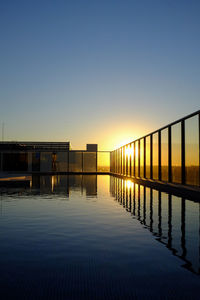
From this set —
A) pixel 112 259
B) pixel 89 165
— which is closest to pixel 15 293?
pixel 112 259

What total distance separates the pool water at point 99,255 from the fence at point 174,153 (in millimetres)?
3496

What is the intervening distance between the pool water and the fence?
11.5 feet

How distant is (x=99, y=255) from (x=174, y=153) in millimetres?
9442

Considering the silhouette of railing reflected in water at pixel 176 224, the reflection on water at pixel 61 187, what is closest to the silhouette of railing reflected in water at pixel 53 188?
the reflection on water at pixel 61 187

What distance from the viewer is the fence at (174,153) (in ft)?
35.6

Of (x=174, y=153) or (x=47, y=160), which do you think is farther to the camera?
(x=47, y=160)

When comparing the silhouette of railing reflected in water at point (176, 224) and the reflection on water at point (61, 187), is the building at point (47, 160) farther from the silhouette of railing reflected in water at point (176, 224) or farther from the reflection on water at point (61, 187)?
the silhouette of railing reflected in water at point (176, 224)

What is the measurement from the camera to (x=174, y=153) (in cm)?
1313

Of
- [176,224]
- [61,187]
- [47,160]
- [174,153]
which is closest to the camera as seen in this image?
[176,224]

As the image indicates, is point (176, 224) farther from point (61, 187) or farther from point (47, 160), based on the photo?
point (47, 160)

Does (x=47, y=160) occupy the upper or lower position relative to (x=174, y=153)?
upper

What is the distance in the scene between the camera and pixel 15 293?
2.91m

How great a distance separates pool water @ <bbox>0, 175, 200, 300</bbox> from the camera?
303 cm

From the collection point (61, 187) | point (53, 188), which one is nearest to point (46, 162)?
point (61, 187)
